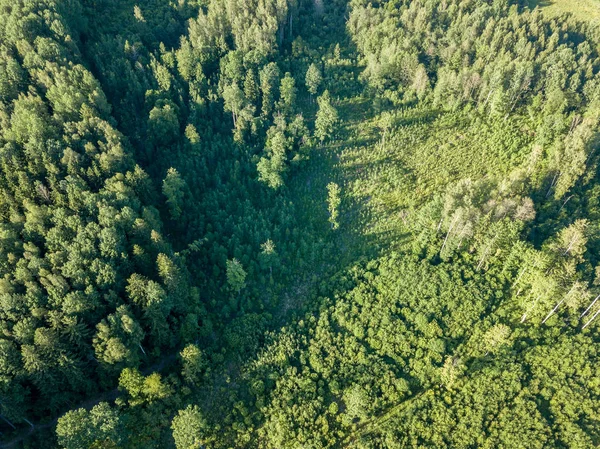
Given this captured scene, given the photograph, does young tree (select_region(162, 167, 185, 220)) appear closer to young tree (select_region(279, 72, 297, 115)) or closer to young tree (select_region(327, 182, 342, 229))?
young tree (select_region(327, 182, 342, 229))

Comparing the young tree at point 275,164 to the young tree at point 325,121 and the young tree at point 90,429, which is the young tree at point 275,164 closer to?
the young tree at point 325,121

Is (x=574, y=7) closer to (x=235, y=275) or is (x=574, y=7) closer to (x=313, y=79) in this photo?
(x=313, y=79)

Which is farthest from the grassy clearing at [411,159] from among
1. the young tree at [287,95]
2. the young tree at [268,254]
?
the young tree at [268,254]

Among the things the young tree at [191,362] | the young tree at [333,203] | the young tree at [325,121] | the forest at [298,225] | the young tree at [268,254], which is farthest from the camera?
the young tree at [325,121]

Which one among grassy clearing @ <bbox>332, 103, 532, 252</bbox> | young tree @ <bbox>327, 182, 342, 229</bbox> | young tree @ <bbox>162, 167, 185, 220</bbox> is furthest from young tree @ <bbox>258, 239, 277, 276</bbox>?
young tree @ <bbox>162, 167, 185, 220</bbox>

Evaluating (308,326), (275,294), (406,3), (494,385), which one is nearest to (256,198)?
(275,294)

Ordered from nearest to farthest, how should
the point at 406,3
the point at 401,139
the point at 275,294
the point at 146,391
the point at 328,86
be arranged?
1. the point at 146,391
2. the point at 275,294
3. the point at 401,139
4. the point at 328,86
5. the point at 406,3

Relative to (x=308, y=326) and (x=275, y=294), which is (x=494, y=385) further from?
(x=275, y=294)
